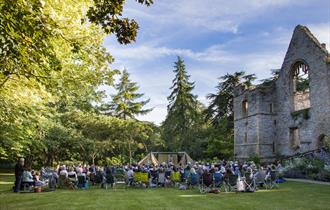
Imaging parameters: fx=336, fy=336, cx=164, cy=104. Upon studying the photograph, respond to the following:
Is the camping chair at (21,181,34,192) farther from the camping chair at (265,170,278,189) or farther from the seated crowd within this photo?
the camping chair at (265,170,278,189)

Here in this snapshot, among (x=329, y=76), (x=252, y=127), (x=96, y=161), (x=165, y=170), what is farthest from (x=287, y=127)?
(x=96, y=161)

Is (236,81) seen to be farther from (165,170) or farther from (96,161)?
(165,170)

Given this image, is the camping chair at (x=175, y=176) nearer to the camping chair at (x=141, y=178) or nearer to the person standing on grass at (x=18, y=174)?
the camping chair at (x=141, y=178)

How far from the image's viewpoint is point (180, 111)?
150 ft

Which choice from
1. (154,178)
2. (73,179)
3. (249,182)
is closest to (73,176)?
(73,179)

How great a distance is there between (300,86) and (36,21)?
42.8 meters

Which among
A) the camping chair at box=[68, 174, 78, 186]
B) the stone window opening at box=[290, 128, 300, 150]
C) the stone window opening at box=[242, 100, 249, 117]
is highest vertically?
the stone window opening at box=[242, 100, 249, 117]

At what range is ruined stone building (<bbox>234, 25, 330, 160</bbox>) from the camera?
2461 centimetres

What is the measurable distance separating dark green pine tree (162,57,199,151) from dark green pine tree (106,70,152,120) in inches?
144

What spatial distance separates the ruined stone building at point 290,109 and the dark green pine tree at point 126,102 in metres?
16.5

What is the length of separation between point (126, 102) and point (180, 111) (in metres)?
7.65

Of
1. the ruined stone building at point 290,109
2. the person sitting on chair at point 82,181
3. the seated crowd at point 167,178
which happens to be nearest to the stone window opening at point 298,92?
the ruined stone building at point 290,109

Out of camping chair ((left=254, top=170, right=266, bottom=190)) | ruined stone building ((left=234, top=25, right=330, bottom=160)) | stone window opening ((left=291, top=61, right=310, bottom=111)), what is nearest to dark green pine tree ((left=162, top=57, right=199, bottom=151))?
ruined stone building ((left=234, top=25, right=330, bottom=160))

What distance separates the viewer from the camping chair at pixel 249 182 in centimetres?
1389
